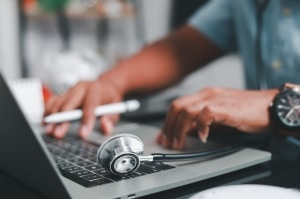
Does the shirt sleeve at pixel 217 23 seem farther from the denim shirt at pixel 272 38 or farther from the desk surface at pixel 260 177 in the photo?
the desk surface at pixel 260 177

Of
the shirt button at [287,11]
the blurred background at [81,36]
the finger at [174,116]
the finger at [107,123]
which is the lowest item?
the finger at [174,116]

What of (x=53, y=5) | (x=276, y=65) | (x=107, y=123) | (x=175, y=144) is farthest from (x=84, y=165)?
(x=53, y=5)

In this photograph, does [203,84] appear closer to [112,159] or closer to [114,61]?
[114,61]

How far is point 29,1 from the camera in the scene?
1770mm

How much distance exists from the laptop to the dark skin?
4 cm

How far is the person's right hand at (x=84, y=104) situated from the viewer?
840 millimetres

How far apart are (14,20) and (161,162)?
4.41 feet

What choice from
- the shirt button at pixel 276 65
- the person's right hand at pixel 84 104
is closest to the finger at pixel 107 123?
the person's right hand at pixel 84 104

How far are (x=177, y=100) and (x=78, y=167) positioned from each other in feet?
0.63

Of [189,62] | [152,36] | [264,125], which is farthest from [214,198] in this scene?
[152,36]

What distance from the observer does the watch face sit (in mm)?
690

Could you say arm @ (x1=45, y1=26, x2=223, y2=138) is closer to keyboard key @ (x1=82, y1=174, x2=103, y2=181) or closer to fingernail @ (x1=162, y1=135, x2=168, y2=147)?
fingernail @ (x1=162, y1=135, x2=168, y2=147)

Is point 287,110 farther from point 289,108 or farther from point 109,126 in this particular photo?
point 109,126

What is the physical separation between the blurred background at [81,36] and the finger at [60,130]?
2.21 ft
